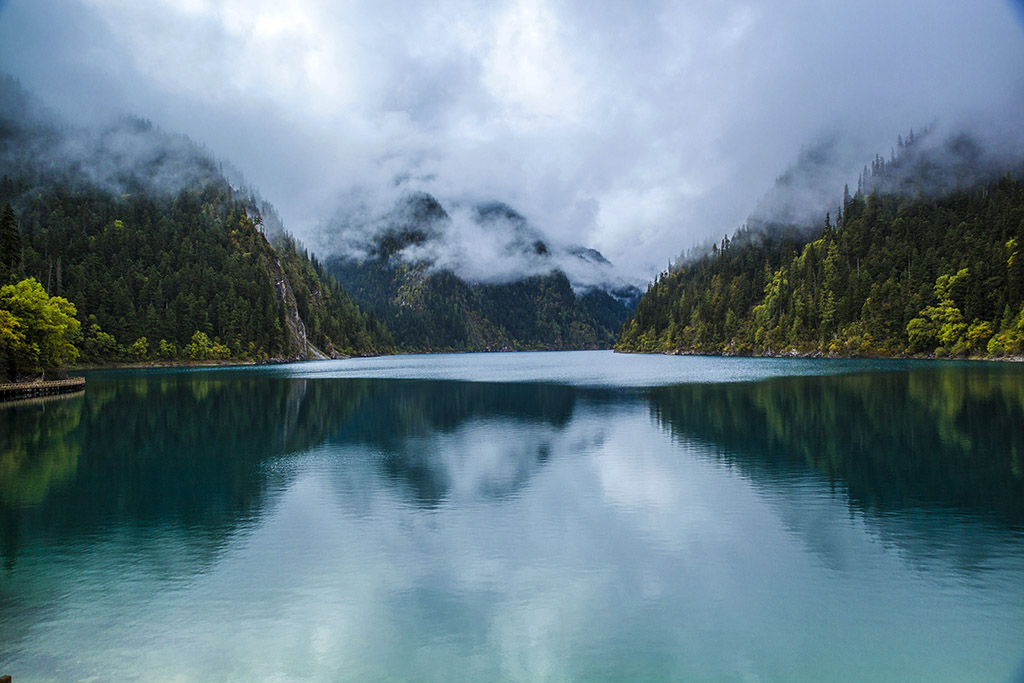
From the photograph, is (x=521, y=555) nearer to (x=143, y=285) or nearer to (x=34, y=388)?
(x=34, y=388)

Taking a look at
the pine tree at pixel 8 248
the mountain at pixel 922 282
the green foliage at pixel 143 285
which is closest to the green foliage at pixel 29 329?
the pine tree at pixel 8 248

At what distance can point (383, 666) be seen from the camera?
1366cm

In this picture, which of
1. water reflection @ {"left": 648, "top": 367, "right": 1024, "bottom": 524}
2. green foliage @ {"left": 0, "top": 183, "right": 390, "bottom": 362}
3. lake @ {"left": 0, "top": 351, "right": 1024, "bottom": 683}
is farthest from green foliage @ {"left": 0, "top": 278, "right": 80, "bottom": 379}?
green foliage @ {"left": 0, "top": 183, "right": 390, "bottom": 362}

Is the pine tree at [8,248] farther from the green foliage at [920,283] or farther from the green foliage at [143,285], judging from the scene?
the green foliage at [920,283]

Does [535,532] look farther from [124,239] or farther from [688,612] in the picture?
[124,239]

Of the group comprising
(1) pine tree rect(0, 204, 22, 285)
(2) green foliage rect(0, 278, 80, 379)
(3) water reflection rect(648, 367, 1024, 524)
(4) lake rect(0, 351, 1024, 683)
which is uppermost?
(1) pine tree rect(0, 204, 22, 285)

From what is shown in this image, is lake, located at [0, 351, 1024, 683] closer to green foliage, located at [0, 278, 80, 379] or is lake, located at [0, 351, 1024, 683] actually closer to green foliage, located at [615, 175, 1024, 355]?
green foliage, located at [0, 278, 80, 379]

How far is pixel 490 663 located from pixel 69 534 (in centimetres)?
1742

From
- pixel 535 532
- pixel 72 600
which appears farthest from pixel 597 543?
pixel 72 600

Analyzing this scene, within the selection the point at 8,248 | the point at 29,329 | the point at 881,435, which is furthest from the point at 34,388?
the point at 881,435

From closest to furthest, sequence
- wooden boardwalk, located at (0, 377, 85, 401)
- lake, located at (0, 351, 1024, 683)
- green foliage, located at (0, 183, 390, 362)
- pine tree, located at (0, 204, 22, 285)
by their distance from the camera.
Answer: lake, located at (0, 351, 1024, 683) → wooden boardwalk, located at (0, 377, 85, 401) → pine tree, located at (0, 204, 22, 285) → green foliage, located at (0, 183, 390, 362)

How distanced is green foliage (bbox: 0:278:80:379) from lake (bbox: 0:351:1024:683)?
37.8m

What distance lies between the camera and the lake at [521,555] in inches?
549

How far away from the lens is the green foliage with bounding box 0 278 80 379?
244 feet
